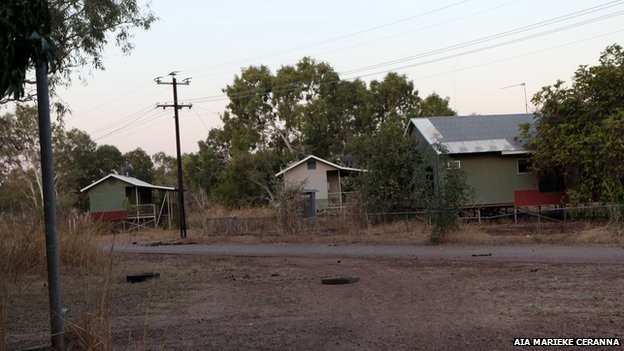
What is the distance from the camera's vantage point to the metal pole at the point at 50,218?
263 inches

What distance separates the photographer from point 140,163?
86312mm

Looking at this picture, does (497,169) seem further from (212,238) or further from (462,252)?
(462,252)

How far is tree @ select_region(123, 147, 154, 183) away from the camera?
8519cm

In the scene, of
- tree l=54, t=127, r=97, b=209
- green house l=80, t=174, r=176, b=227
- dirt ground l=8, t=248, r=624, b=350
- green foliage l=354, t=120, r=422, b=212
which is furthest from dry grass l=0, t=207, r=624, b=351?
tree l=54, t=127, r=97, b=209

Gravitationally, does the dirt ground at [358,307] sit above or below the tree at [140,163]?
below

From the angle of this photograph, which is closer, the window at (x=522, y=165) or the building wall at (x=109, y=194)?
the window at (x=522, y=165)

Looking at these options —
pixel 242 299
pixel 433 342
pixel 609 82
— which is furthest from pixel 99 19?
pixel 609 82

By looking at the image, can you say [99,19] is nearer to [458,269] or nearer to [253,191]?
[458,269]

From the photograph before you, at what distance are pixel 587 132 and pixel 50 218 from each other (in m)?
28.8

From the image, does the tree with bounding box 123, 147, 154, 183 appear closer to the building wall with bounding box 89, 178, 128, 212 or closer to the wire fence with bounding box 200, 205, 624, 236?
the building wall with bounding box 89, 178, 128, 212

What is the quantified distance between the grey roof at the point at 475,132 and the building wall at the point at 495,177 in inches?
22.2

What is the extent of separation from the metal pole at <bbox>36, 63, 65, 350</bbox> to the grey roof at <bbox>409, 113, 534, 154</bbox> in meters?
29.0

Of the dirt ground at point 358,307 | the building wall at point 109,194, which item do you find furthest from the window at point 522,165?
the building wall at point 109,194

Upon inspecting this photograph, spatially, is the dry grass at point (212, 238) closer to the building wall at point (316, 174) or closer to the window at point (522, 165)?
the window at point (522, 165)
